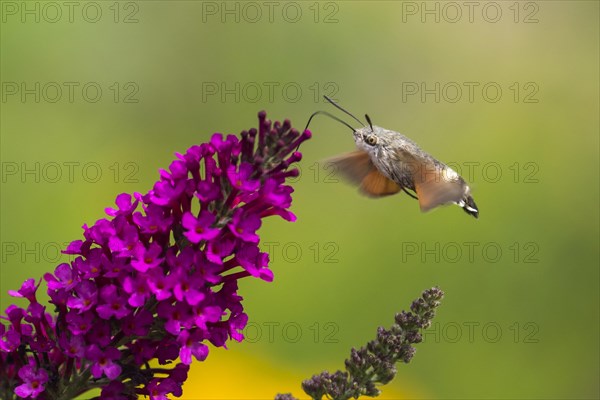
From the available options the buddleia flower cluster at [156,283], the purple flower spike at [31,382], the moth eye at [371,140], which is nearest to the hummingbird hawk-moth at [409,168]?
the moth eye at [371,140]

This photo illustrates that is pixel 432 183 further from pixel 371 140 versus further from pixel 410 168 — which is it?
pixel 371 140

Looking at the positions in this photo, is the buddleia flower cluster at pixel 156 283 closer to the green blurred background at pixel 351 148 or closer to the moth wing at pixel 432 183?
the moth wing at pixel 432 183

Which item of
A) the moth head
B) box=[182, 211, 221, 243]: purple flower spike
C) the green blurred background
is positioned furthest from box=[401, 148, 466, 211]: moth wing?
the green blurred background

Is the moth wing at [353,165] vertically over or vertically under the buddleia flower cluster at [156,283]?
over

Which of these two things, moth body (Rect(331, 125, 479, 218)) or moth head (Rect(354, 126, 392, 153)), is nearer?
moth body (Rect(331, 125, 479, 218))

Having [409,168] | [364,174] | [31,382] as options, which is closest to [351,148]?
[364,174]

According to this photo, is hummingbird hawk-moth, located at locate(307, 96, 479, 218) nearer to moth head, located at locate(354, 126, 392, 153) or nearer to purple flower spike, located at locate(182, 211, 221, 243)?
moth head, located at locate(354, 126, 392, 153)
